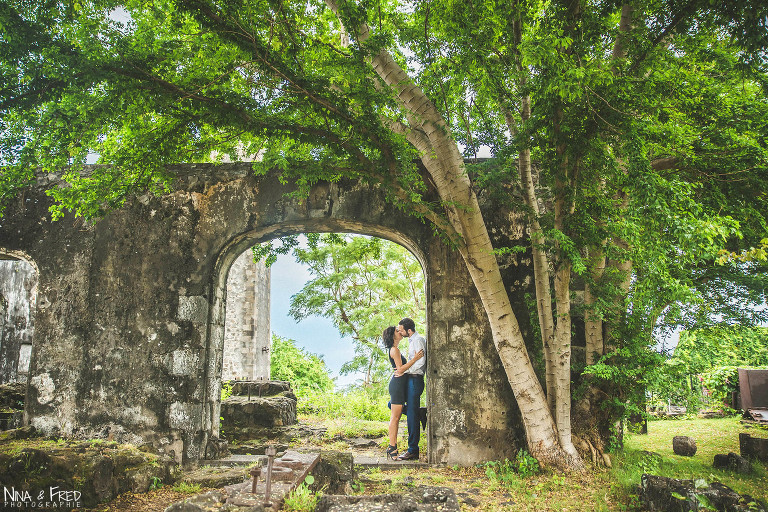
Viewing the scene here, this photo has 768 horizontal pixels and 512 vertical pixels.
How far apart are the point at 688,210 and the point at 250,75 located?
4.03m

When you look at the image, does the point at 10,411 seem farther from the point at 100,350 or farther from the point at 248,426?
the point at 248,426

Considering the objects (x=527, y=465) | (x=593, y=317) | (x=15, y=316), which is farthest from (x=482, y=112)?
(x=15, y=316)

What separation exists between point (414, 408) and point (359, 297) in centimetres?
765

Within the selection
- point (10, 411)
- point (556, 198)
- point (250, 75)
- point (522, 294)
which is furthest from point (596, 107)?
point (10, 411)

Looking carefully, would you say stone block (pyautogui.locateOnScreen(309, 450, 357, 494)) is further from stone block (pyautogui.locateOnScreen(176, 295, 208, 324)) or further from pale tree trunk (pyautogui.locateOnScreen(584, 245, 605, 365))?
pale tree trunk (pyautogui.locateOnScreen(584, 245, 605, 365))

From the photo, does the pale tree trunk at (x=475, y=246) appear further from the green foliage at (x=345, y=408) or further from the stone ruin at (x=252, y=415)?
the green foliage at (x=345, y=408)

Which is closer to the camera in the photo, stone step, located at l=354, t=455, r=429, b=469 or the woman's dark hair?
stone step, located at l=354, t=455, r=429, b=469

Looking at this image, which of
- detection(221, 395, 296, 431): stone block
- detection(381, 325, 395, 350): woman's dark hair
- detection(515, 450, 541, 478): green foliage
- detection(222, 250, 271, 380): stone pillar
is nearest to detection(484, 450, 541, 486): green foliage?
detection(515, 450, 541, 478): green foliage

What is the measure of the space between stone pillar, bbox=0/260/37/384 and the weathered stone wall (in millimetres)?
6509

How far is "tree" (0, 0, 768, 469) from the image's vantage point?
3.67 meters

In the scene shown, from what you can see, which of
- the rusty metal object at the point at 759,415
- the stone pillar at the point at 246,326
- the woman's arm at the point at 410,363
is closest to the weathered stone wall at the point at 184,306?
the woman's arm at the point at 410,363

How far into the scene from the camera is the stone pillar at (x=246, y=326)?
39.2 ft

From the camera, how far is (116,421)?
17.4ft

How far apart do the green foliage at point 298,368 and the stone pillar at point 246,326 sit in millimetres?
1245
